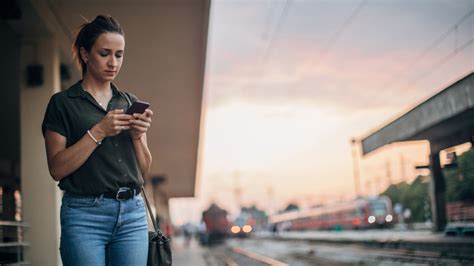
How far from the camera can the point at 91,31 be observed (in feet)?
8.15

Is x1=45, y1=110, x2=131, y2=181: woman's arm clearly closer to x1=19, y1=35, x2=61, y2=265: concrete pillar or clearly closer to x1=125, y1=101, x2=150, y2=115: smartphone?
x1=125, y1=101, x2=150, y2=115: smartphone

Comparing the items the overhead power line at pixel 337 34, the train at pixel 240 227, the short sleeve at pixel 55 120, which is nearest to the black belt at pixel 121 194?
the short sleeve at pixel 55 120

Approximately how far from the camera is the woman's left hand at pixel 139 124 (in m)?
2.35

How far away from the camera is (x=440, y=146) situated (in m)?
14.2

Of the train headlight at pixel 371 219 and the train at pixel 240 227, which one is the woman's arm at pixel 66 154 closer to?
the train headlight at pixel 371 219

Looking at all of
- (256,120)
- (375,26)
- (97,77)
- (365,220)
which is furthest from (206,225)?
(97,77)

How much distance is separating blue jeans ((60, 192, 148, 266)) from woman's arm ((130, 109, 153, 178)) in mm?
189

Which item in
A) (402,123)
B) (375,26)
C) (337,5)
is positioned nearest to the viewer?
(337,5)

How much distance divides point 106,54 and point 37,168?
26.7 feet

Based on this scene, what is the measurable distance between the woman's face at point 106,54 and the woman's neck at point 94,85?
5 centimetres

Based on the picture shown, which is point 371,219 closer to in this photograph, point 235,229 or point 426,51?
point 235,229

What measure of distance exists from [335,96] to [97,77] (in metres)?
23.2

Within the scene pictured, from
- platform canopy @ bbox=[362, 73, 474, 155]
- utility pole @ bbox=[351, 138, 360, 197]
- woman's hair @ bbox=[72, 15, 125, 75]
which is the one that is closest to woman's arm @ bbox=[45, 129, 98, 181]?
woman's hair @ bbox=[72, 15, 125, 75]

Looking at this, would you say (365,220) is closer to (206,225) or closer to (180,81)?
(206,225)
